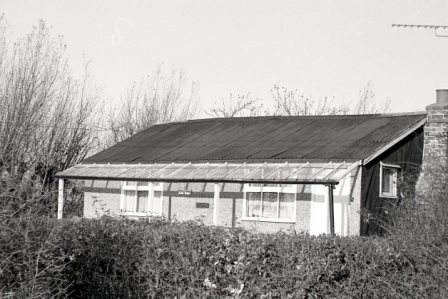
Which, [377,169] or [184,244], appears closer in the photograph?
[184,244]

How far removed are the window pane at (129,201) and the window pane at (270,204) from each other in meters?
5.63

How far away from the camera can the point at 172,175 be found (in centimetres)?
2398

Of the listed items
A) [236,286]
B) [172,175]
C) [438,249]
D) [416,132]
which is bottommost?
[236,286]

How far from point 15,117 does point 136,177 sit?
8.34 metres

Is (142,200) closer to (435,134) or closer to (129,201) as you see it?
(129,201)

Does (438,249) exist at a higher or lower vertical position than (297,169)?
lower

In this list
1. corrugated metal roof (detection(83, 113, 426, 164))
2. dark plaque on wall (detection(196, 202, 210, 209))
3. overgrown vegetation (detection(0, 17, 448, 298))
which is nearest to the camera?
overgrown vegetation (detection(0, 17, 448, 298))

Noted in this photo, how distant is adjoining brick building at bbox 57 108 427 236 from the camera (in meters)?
21.1

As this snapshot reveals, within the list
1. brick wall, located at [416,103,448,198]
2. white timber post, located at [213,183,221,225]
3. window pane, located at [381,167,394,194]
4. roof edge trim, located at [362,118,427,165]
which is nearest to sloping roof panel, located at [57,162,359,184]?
white timber post, located at [213,183,221,225]

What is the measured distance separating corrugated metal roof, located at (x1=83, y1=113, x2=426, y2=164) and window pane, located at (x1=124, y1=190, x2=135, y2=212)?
3.78ft

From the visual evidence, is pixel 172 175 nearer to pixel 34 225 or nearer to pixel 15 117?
pixel 15 117

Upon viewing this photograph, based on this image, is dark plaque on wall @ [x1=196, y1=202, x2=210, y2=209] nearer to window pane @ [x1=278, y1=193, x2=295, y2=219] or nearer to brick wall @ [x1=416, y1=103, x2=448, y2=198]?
window pane @ [x1=278, y1=193, x2=295, y2=219]

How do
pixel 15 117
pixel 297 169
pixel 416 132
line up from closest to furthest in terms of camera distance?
1. pixel 297 169
2. pixel 416 132
3. pixel 15 117

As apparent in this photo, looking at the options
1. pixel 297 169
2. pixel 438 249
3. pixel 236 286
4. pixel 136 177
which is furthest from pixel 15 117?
pixel 438 249
